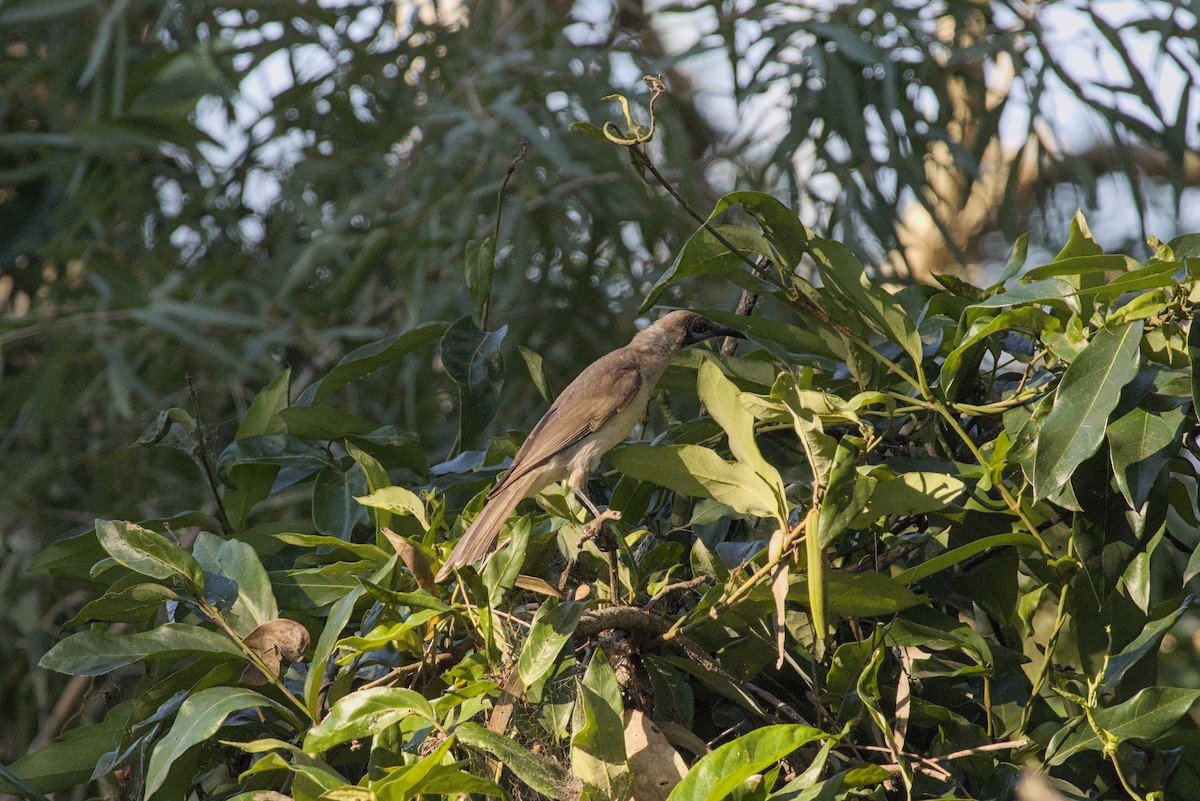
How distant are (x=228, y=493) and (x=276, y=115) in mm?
3948

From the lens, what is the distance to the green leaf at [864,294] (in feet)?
4.87

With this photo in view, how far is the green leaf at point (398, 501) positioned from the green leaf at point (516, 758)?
14.9 inches

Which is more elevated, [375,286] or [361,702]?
[361,702]

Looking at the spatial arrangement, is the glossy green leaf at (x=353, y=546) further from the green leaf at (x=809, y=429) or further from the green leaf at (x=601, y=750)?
the green leaf at (x=809, y=429)

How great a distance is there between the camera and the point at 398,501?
1512 millimetres

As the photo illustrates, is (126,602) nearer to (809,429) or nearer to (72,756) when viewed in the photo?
(72,756)

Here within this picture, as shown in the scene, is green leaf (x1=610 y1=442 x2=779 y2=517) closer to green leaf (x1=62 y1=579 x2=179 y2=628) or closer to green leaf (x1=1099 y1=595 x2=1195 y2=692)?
green leaf (x1=1099 y1=595 x2=1195 y2=692)

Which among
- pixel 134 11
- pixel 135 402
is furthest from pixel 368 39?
pixel 135 402

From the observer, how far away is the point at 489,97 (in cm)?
516

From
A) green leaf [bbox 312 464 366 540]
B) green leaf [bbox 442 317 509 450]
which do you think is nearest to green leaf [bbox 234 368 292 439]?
green leaf [bbox 312 464 366 540]

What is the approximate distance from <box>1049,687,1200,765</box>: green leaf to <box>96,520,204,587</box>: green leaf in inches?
39.4

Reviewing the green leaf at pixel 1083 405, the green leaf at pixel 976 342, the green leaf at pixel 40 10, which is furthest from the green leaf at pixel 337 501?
the green leaf at pixel 40 10

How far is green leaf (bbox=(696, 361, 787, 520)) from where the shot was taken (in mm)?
1323

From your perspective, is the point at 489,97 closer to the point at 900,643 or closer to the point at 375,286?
the point at 375,286
